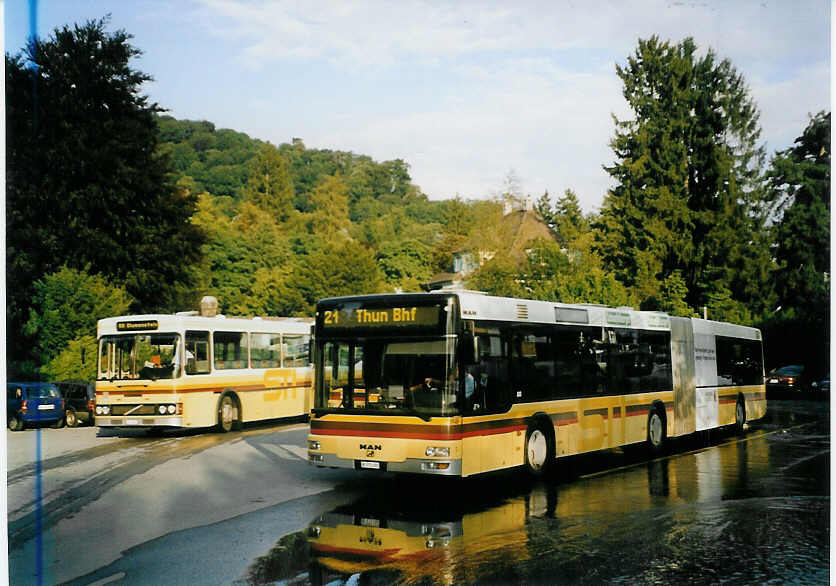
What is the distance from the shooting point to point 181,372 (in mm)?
21828

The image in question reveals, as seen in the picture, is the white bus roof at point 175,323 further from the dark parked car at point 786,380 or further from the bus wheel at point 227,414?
the dark parked car at point 786,380

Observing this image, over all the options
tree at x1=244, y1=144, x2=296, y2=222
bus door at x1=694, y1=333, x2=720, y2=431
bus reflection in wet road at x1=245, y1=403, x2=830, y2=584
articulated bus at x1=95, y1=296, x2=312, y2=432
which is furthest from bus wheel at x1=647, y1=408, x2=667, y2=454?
tree at x1=244, y1=144, x2=296, y2=222

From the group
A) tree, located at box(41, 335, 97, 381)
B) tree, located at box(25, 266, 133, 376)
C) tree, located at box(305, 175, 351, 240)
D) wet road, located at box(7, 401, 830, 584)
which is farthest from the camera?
tree, located at box(305, 175, 351, 240)

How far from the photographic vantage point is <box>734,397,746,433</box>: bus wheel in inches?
943

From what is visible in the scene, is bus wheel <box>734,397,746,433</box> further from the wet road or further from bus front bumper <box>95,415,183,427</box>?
bus front bumper <box>95,415,183,427</box>

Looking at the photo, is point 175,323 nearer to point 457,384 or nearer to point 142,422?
point 142,422

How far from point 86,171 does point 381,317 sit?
107ft

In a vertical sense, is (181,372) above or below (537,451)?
above

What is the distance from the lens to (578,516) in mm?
11242

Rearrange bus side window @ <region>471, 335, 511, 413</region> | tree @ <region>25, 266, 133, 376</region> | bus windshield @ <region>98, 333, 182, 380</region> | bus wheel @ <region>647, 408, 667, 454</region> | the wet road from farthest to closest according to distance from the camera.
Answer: tree @ <region>25, 266, 133, 376</region>, bus windshield @ <region>98, 333, 182, 380</region>, bus wheel @ <region>647, 408, 667, 454</region>, bus side window @ <region>471, 335, 511, 413</region>, the wet road

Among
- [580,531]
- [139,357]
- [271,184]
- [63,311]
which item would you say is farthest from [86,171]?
[271,184]

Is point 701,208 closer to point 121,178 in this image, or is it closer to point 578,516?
point 121,178

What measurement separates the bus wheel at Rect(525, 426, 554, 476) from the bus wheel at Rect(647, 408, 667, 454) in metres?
4.46

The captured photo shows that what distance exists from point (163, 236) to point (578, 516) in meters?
36.8
